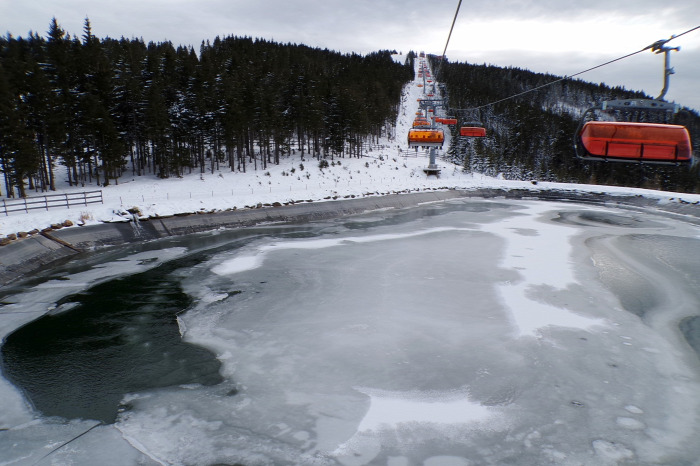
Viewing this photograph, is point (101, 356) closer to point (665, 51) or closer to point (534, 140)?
point (665, 51)

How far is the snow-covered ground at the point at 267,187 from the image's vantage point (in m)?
24.5

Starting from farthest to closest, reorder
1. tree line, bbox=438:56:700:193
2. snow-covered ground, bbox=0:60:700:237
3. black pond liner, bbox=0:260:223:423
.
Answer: tree line, bbox=438:56:700:193
snow-covered ground, bbox=0:60:700:237
black pond liner, bbox=0:260:223:423

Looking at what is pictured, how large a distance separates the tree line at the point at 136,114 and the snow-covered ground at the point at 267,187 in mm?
2696

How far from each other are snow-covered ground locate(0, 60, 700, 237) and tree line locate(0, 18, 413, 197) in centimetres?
270

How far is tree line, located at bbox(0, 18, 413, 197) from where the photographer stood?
33.5 metres

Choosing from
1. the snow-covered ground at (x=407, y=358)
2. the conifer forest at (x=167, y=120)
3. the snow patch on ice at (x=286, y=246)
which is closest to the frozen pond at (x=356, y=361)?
the snow-covered ground at (x=407, y=358)

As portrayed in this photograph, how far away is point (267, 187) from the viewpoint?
40281 mm

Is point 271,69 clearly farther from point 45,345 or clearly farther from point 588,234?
point 45,345

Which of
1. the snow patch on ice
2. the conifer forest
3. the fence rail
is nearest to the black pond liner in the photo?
the snow patch on ice

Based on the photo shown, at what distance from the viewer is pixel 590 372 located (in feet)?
30.1

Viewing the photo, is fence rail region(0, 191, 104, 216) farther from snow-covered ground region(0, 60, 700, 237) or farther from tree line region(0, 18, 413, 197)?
tree line region(0, 18, 413, 197)

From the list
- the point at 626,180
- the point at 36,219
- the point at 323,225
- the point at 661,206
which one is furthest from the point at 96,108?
the point at 626,180

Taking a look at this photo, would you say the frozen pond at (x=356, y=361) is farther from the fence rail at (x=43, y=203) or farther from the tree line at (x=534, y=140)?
the fence rail at (x=43, y=203)

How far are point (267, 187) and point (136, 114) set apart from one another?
16.4 metres
